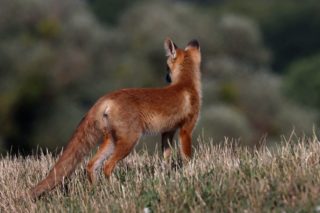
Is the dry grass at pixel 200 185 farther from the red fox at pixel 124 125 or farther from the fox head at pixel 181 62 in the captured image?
the fox head at pixel 181 62

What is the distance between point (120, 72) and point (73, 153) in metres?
42.8

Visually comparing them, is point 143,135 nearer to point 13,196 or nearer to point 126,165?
point 126,165

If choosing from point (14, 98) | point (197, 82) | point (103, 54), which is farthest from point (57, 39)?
point (197, 82)

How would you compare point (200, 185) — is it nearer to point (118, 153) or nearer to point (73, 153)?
point (118, 153)

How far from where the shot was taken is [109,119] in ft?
38.7

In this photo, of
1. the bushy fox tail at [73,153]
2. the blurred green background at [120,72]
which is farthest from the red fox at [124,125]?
the blurred green background at [120,72]

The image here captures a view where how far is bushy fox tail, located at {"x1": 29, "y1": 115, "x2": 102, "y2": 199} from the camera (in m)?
11.2

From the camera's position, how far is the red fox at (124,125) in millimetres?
11562

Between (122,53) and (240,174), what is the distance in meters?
48.2

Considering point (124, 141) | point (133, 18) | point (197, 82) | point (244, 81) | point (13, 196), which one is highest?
point (133, 18)

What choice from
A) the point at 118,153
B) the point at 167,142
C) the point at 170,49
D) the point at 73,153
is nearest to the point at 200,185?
the point at 118,153

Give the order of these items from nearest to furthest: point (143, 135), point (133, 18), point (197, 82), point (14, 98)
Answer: point (143, 135) < point (197, 82) < point (14, 98) < point (133, 18)

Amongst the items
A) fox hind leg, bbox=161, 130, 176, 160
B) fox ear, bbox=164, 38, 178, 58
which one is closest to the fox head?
fox ear, bbox=164, 38, 178, 58

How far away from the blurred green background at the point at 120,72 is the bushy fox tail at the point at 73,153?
2642 cm
